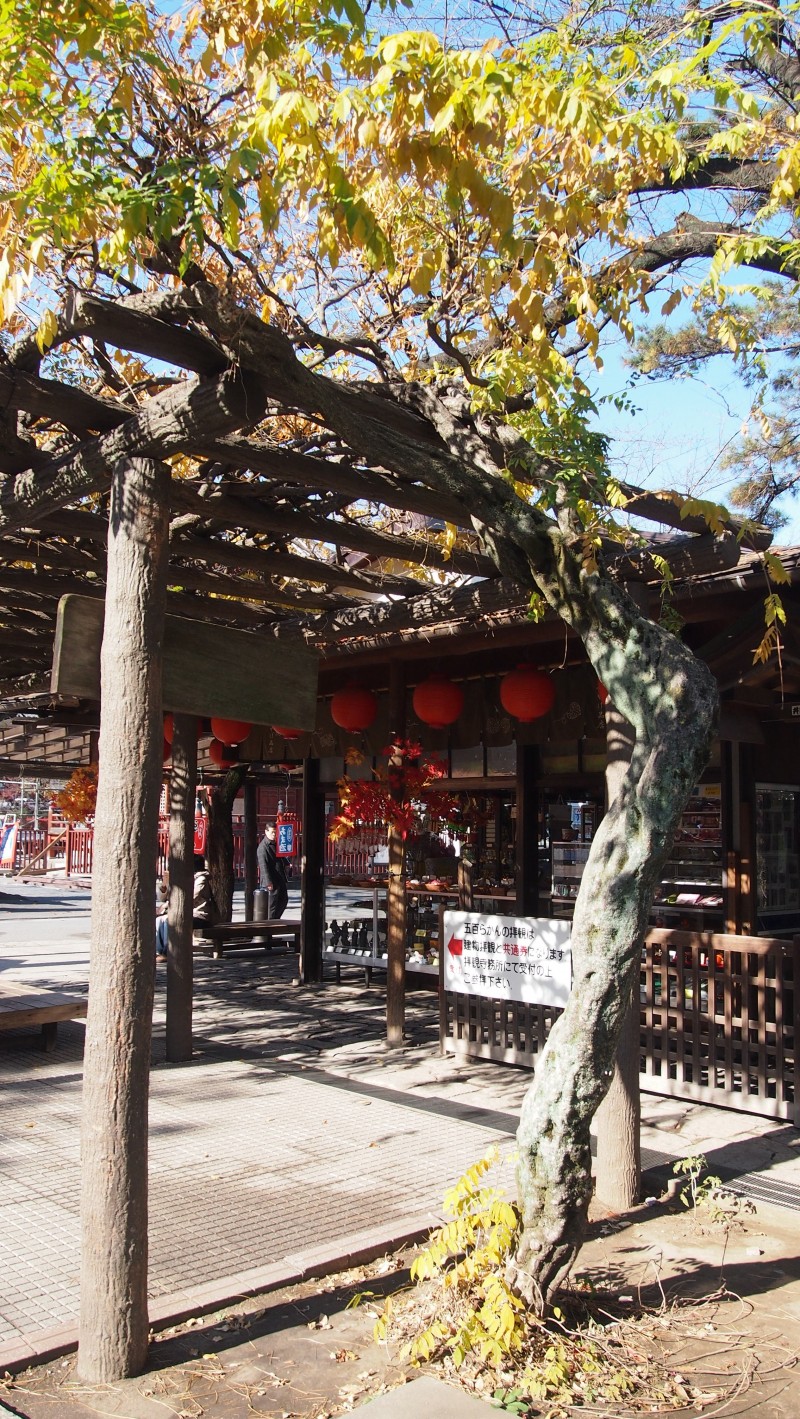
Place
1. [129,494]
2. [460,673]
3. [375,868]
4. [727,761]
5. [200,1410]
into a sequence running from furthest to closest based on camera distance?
[375,868] < [460,673] < [727,761] < [129,494] < [200,1410]

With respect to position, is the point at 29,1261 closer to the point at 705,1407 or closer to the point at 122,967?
the point at 122,967

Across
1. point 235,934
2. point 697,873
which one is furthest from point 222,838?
point 697,873

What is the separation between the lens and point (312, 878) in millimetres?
14055

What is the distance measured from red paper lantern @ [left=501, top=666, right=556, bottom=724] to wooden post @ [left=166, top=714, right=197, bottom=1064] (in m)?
2.87

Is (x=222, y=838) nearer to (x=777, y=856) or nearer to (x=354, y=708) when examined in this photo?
(x=354, y=708)

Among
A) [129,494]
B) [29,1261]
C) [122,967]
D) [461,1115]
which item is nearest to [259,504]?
[129,494]

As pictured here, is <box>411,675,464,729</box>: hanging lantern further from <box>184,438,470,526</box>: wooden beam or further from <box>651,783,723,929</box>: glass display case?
<box>184,438,470,526</box>: wooden beam

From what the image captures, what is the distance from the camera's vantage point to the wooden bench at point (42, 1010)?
8719 millimetres

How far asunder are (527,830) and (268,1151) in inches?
190

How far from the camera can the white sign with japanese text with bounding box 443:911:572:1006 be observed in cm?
814

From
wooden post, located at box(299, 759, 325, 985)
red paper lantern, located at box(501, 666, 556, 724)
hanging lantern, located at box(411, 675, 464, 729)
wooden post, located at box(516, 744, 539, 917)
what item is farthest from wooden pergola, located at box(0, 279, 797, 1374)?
wooden post, located at box(299, 759, 325, 985)

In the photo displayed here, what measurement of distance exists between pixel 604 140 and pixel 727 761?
5.80 m

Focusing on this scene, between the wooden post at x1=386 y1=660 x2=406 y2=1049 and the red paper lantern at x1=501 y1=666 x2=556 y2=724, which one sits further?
the wooden post at x1=386 y1=660 x2=406 y2=1049

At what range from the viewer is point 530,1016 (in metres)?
8.53
